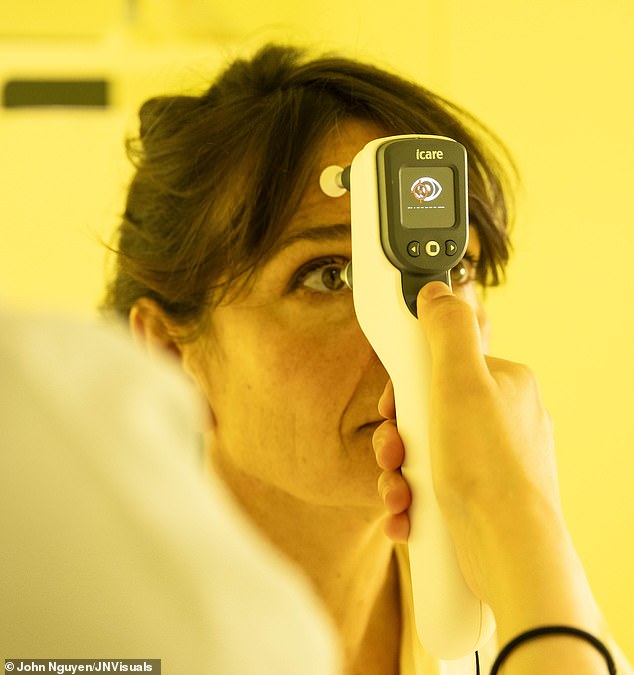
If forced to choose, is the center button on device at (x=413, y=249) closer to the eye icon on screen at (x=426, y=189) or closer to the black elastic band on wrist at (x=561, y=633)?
the eye icon on screen at (x=426, y=189)

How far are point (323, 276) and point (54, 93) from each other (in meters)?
0.96

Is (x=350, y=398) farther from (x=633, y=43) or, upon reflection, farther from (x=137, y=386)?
(x=633, y=43)

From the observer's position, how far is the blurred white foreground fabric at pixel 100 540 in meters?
0.19

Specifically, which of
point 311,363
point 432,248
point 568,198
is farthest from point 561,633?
point 568,198

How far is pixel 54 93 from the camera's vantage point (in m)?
1.51

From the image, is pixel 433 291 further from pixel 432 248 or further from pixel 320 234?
pixel 320 234

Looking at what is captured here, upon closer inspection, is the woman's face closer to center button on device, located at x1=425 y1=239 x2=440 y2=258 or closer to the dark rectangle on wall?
center button on device, located at x1=425 y1=239 x2=440 y2=258

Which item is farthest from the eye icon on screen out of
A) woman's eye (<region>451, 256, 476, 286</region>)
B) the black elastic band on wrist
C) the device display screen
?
the black elastic band on wrist

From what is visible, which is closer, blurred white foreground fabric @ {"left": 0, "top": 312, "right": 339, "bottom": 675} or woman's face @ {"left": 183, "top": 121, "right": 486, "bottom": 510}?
blurred white foreground fabric @ {"left": 0, "top": 312, "right": 339, "bottom": 675}

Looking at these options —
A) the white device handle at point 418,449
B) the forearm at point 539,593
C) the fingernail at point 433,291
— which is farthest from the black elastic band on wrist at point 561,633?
the fingernail at point 433,291

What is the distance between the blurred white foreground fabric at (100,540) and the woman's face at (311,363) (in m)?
0.55

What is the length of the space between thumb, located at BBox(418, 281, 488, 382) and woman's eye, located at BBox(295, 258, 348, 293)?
238mm

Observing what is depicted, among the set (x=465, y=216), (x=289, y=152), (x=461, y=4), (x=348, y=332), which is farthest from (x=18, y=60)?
(x=465, y=216)

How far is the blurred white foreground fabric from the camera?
19 centimetres
